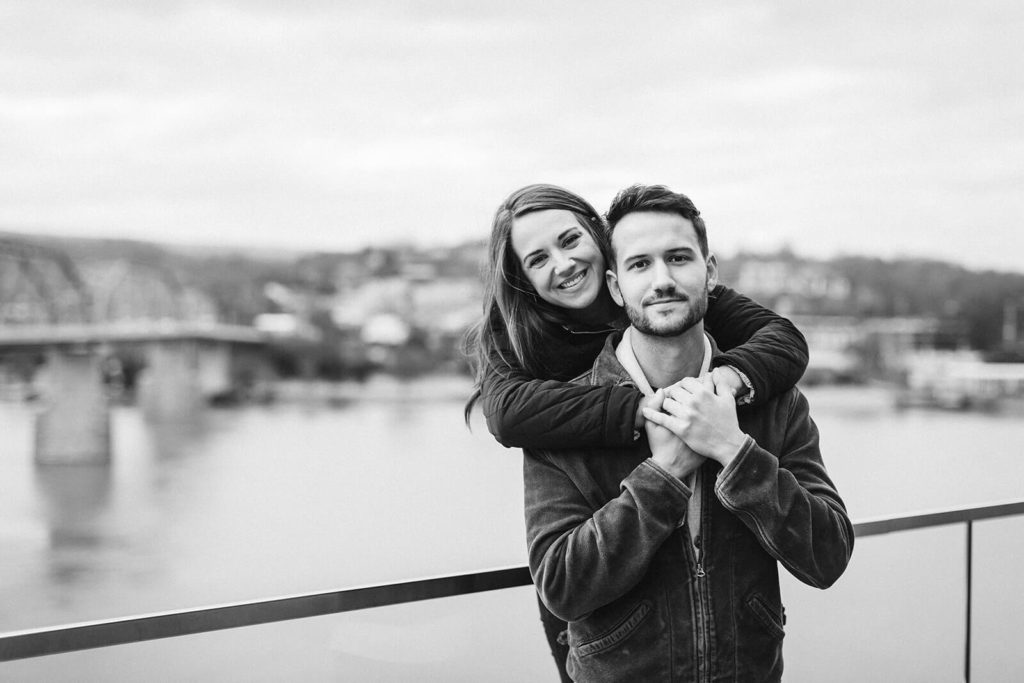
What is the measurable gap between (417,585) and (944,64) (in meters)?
35.1

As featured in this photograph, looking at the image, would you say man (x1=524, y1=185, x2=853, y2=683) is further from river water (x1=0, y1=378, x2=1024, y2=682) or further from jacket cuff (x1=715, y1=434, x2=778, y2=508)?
river water (x1=0, y1=378, x2=1024, y2=682)

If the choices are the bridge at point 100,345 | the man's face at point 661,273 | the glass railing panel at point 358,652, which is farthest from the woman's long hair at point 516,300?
the bridge at point 100,345

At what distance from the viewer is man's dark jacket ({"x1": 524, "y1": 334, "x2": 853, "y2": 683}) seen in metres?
0.81

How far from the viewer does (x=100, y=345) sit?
21.4m

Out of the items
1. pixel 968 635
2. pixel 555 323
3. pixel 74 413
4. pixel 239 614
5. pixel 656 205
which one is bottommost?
pixel 74 413

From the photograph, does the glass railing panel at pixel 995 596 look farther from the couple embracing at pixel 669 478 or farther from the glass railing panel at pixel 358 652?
the couple embracing at pixel 669 478

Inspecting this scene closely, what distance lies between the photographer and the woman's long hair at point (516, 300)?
98cm

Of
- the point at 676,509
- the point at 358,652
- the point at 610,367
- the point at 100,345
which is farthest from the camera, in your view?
the point at 100,345

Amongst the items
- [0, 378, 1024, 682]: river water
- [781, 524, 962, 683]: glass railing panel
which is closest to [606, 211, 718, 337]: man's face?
[781, 524, 962, 683]: glass railing panel

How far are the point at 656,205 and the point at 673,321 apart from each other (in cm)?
11

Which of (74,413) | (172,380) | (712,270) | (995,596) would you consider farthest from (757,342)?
(172,380)

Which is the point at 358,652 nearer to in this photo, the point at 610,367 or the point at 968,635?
the point at 610,367

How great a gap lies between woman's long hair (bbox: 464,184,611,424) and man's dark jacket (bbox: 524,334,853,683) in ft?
0.32

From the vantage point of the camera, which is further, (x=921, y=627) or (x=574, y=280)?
(x=921, y=627)
